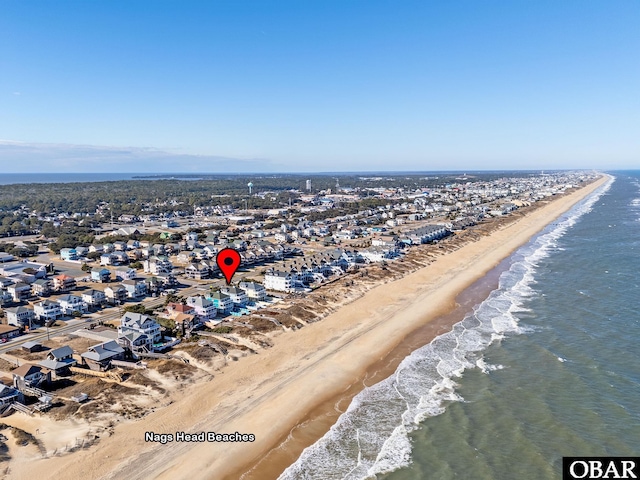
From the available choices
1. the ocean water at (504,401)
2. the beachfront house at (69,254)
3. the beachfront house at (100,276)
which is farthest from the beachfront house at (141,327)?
the beachfront house at (69,254)

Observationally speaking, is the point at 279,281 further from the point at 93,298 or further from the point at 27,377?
the point at 27,377

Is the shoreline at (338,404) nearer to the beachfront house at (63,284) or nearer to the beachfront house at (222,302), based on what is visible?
the beachfront house at (222,302)

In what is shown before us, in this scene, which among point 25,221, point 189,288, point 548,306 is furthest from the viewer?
point 25,221

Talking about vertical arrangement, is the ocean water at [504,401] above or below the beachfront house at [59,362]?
below

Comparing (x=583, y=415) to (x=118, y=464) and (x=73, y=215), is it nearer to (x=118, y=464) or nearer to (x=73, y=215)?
(x=118, y=464)

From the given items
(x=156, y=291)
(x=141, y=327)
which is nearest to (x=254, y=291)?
(x=156, y=291)

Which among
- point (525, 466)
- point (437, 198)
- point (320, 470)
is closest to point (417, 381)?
point (525, 466)
